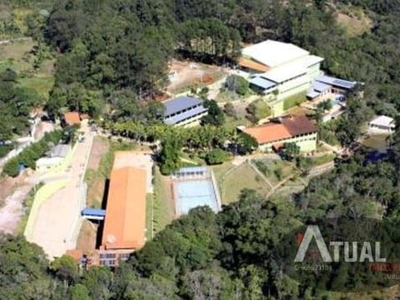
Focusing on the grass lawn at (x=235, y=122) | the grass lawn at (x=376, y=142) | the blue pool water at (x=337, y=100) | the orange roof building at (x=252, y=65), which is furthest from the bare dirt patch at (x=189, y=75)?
the grass lawn at (x=376, y=142)

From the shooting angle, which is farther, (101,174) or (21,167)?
(101,174)

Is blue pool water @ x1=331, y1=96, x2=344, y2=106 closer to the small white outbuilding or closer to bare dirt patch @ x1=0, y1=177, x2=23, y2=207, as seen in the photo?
the small white outbuilding

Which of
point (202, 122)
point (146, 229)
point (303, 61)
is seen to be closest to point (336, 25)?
point (303, 61)

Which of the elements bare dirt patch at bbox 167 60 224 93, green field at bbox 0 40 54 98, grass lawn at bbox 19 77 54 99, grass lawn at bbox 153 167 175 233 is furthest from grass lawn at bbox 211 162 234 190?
grass lawn at bbox 19 77 54 99

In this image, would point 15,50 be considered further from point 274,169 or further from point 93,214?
point 274,169

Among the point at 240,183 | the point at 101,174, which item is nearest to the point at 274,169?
the point at 240,183

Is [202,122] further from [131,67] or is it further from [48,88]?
[48,88]
